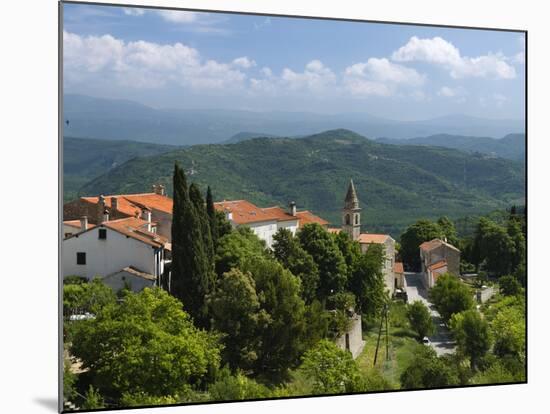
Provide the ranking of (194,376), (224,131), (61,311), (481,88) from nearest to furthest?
(61,311) → (194,376) → (224,131) → (481,88)

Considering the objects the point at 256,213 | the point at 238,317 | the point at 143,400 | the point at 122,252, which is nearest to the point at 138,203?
the point at 122,252

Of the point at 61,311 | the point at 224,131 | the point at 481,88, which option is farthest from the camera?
the point at 481,88

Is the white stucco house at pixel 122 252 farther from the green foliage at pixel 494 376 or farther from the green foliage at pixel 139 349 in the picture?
the green foliage at pixel 494 376

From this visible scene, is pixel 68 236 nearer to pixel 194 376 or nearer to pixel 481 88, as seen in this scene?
pixel 194 376

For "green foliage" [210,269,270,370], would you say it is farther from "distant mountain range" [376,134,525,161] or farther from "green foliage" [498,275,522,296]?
"green foliage" [498,275,522,296]

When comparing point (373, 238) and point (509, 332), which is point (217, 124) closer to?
point (373, 238)

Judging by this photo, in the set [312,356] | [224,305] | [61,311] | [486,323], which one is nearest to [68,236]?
[61,311]

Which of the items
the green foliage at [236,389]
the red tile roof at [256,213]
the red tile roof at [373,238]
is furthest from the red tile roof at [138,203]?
the red tile roof at [373,238]

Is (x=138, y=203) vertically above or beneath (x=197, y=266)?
above
